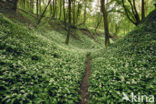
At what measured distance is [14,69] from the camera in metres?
4.42

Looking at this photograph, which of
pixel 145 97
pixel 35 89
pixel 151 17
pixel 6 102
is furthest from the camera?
pixel 151 17

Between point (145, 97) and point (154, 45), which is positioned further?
point (154, 45)

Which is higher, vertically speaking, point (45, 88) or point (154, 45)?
point (154, 45)

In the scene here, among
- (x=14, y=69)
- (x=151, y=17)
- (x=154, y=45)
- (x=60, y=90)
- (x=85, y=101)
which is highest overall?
(x=151, y=17)

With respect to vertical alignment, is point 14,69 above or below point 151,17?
below

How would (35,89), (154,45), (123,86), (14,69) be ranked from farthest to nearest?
(154,45), (14,69), (123,86), (35,89)

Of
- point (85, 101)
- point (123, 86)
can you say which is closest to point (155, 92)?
point (123, 86)

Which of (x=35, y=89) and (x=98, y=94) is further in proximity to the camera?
(x=98, y=94)

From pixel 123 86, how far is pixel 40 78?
4065 millimetres

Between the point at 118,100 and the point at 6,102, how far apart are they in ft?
13.4

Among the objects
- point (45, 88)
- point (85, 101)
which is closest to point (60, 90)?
point (45, 88)

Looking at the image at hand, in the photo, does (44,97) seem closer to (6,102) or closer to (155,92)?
(6,102)

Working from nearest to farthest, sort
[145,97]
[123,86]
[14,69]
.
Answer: [145,97], [123,86], [14,69]

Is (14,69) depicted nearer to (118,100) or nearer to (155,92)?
(118,100)
